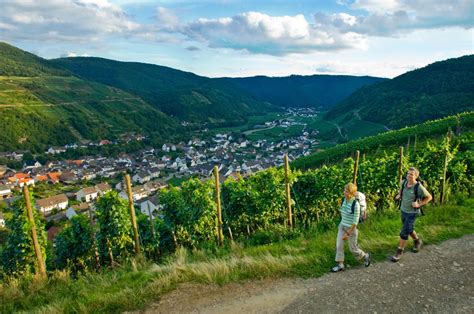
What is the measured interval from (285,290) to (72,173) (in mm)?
94354

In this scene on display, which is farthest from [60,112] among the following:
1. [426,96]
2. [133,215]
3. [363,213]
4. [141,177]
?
[363,213]

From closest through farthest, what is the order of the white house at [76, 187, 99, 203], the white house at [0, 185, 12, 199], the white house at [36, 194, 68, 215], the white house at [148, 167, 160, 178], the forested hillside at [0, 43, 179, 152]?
the white house at [36, 194, 68, 215] < the white house at [76, 187, 99, 203] < the white house at [0, 185, 12, 199] < the white house at [148, 167, 160, 178] < the forested hillside at [0, 43, 179, 152]

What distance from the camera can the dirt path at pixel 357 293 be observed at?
6.32 meters

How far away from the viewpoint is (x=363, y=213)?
299 inches

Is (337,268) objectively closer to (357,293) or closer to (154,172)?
(357,293)

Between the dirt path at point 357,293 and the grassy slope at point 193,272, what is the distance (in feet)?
1.12

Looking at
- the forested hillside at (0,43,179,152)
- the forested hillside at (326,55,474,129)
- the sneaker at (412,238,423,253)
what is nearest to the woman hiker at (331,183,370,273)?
the sneaker at (412,238,423,253)

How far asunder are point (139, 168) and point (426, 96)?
95.5 metres

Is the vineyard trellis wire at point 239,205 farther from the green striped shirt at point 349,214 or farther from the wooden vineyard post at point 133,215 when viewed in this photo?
the green striped shirt at point 349,214

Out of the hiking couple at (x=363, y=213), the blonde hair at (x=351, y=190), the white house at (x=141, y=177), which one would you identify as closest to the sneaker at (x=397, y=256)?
the hiking couple at (x=363, y=213)

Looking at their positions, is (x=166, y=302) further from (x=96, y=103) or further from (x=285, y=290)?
(x=96, y=103)

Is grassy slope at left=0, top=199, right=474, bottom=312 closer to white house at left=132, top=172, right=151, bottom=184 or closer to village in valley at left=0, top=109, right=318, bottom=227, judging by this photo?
village in valley at left=0, top=109, right=318, bottom=227

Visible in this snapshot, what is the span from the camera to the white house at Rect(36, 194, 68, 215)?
5919 cm

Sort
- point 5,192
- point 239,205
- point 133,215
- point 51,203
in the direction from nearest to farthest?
point 133,215
point 239,205
point 51,203
point 5,192
